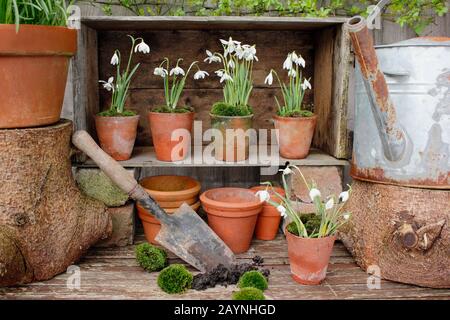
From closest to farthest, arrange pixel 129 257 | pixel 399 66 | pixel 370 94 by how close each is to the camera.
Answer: pixel 370 94 < pixel 399 66 < pixel 129 257

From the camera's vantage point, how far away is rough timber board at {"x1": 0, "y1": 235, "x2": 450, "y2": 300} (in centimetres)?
174

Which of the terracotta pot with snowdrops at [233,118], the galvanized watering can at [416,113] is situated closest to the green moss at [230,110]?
the terracotta pot with snowdrops at [233,118]

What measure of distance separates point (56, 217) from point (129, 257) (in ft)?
1.26

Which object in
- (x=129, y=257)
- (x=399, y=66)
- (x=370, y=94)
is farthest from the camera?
(x=129, y=257)

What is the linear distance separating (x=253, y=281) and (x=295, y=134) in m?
0.79

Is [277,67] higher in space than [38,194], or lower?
higher

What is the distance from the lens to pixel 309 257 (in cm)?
180

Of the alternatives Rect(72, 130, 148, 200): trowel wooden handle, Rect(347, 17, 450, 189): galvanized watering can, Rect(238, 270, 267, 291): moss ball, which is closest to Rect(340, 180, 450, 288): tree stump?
Rect(347, 17, 450, 189): galvanized watering can

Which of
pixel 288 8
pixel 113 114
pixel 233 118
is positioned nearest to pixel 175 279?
pixel 233 118

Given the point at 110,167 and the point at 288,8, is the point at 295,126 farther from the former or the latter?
the point at 110,167

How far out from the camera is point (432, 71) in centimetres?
177

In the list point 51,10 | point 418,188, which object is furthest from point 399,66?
point 51,10

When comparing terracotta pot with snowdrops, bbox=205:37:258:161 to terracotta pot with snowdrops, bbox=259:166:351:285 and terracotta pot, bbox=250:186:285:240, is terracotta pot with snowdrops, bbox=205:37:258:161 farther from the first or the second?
terracotta pot with snowdrops, bbox=259:166:351:285

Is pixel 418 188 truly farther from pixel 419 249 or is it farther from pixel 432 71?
pixel 432 71
